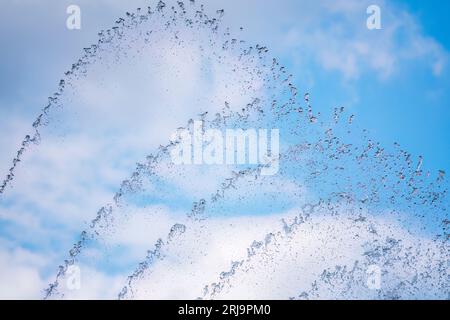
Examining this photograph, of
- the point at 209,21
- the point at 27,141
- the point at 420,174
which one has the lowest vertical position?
the point at 420,174
